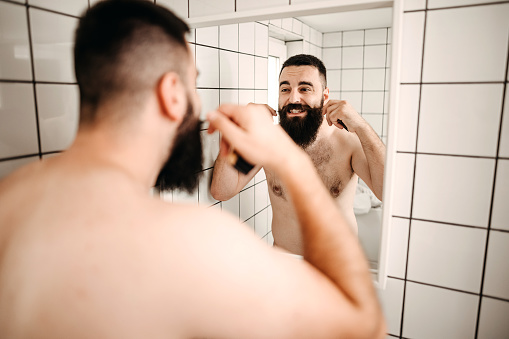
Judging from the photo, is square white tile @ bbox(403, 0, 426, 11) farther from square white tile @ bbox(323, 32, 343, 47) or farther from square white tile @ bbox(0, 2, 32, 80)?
square white tile @ bbox(0, 2, 32, 80)

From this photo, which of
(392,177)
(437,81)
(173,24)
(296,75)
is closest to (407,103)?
(437,81)

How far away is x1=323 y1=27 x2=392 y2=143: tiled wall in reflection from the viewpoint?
38.7 inches

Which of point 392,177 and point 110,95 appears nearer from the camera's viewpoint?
point 110,95

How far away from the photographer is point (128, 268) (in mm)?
445

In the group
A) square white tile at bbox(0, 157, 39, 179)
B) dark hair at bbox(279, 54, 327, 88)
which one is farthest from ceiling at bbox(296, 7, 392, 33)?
square white tile at bbox(0, 157, 39, 179)

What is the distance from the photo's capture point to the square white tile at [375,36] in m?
0.97

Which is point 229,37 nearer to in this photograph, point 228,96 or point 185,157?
point 228,96

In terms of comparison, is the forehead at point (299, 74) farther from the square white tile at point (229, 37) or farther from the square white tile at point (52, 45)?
the square white tile at point (52, 45)

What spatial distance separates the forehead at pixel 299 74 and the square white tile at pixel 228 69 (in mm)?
212

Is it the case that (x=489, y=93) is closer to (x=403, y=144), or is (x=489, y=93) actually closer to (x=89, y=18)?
(x=403, y=144)

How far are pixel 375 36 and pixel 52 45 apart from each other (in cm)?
90

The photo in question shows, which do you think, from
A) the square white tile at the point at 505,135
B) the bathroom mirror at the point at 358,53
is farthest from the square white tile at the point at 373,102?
the square white tile at the point at 505,135

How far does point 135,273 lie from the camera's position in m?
0.45

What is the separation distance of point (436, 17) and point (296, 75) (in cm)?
51
